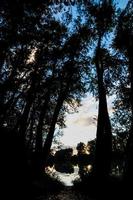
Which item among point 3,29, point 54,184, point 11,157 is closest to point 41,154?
point 54,184

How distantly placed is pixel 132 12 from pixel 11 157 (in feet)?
49.5

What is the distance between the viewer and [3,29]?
25.9 m

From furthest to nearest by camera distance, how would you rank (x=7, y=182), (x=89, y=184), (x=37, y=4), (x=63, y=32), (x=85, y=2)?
1. (x=63, y=32)
2. (x=85, y=2)
3. (x=37, y=4)
4. (x=89, y=184)
5. (x=7, y=182)

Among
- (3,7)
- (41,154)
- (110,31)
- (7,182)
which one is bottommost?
(7,182)

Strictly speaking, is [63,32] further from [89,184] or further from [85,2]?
[89,184]

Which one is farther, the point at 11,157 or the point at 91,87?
the point at 91,87

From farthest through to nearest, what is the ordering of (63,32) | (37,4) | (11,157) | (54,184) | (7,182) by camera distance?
(63,32)
(54,184)
(37,4)
(11,157)
(7,182)

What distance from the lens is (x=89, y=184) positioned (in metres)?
22.1

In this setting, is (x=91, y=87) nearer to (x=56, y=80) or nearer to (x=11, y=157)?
(x=56, y=80)

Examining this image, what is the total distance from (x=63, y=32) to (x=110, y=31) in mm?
4127

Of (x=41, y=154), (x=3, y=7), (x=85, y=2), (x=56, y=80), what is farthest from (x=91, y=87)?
(x=3, y=7)

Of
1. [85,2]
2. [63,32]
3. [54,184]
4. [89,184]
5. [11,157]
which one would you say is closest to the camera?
[11,157]

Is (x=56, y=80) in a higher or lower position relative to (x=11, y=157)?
higher

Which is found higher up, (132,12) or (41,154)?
(132,12)
